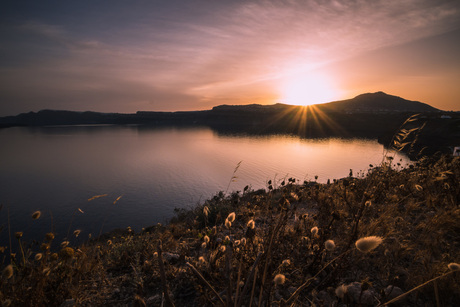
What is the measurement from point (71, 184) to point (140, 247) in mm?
22606

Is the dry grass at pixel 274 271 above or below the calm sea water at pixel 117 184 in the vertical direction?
above

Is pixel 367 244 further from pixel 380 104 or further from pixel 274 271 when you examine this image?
pixel 380 104

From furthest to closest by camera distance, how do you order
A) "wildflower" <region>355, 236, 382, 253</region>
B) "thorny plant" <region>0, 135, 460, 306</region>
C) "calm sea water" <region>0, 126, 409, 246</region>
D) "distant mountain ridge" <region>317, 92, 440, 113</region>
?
"distant mountain ridge" <region>317, 92, 440, 113</region> < "calm sea water" <region>0, 126, 409, 246</region> < "thorny plant" <region>0, 135, 460, 306</region> < "wildflower" <region>355, 236, 382, 253</region>

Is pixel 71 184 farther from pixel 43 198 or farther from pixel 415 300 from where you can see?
pixel 415 300

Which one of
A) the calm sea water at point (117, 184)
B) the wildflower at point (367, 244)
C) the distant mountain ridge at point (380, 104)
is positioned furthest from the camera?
the distant mountain ridge at point (380, 104)

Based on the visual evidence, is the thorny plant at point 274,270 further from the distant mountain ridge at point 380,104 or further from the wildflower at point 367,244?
the distant mountain ridge at point 380,104

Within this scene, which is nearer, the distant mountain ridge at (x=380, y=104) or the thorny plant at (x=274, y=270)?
the thorny plant at (x=274, y=270)

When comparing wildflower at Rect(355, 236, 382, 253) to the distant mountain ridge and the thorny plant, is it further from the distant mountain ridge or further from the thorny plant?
the distant mountain ridge

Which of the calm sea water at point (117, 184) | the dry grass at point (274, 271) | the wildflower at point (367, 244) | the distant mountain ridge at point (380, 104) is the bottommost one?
the calm sea water at point (117, 184)

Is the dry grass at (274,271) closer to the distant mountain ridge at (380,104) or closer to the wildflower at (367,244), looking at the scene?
the wildflower at (367,244)

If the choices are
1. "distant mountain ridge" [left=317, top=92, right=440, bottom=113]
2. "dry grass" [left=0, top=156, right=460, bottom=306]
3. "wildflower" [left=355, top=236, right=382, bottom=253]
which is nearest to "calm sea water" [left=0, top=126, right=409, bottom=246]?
"dry grass" [left=0, top=156, right=460, bottom=306]

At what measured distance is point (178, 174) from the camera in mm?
24844

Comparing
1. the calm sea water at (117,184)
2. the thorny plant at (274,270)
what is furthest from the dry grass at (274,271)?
the calm sea water at (117,184)

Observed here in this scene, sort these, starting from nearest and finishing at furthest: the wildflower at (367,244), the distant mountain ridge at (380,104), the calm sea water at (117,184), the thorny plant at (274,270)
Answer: the wildflower at (367,244) → the thorny plant at (274,270) → the calm sea water at (117,184) → the distant mountain ridge at (380,104)
